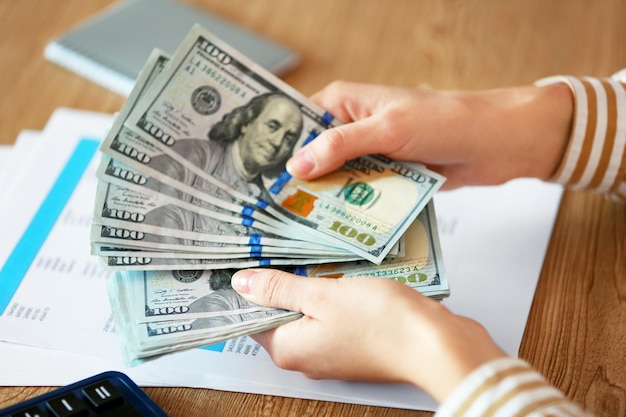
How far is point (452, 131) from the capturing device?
2.92 feet

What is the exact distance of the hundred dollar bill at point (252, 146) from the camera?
32.9 inches

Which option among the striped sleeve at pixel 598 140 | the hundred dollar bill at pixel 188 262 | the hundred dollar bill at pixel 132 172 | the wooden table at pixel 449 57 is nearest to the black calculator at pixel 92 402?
the hundred dollar bill at pixel 188 262

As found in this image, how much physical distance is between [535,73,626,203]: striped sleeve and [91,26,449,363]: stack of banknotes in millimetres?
180

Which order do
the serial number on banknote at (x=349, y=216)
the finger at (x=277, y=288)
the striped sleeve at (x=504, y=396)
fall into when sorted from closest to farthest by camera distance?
the striped sleeve at (x=504, y=396)
the finger at (x=277, y=288)
the serial number on banknote at (x=349, y=216)

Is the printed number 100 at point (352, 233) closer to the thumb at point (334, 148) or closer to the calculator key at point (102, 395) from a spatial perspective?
the thumb at point (334, 148)

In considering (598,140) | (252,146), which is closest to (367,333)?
(252,146)

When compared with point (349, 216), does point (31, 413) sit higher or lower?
lower

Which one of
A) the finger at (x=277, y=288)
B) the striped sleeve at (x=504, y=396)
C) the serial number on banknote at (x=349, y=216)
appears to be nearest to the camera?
the striped sleeve at (x=504, y=396)

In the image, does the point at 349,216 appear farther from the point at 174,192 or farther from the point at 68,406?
the point at 68,406

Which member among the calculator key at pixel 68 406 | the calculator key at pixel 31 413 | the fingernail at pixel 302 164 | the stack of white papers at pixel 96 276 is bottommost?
the calculator key at pixel 31 413

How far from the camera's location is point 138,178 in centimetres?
82

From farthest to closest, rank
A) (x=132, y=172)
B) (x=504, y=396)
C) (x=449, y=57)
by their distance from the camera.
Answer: (x=449, y=57), (x=132, y=172), (x=504, y=396)

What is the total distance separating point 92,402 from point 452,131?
489 mm

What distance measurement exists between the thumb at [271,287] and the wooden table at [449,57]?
0.81ft
